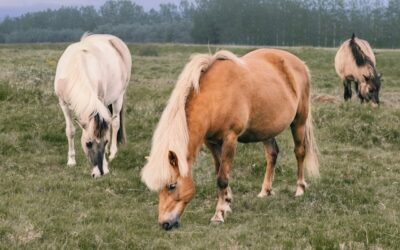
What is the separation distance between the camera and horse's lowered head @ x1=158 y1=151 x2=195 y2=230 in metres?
5.18

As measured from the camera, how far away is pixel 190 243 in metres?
5.17

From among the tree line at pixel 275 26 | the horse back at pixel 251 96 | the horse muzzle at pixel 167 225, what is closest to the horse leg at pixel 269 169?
the horse back at pixel 251 96

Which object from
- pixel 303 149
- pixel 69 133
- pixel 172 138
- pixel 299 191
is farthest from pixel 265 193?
pixel 69 133

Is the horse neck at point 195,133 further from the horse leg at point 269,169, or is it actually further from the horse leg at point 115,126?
the horse leg at point 115,126

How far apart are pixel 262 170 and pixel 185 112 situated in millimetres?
3160

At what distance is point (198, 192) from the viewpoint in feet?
23.5

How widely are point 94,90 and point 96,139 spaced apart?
2.92 feet

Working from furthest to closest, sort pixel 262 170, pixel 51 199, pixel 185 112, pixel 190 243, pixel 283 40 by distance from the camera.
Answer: pixel 283 40, pixel 262 170, pixel 51 199, pixel 185 112, pixel 190 243

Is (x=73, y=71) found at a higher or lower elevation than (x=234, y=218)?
higher

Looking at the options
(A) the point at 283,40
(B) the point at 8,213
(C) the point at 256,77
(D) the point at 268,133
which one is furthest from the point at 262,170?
(A) the point at 283,40

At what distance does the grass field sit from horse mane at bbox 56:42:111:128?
0.97 meters

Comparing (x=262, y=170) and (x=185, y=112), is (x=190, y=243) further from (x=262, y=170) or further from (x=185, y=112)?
(x=262, y=170)

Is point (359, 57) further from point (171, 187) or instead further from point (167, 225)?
point (167, 225)

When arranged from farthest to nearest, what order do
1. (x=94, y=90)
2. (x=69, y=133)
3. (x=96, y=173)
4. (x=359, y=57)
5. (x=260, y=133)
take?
(x=359, y=57)
(x=69, y=133)
(x=94, y=90)
(x=96, y=173)
(x=260, y=133)
